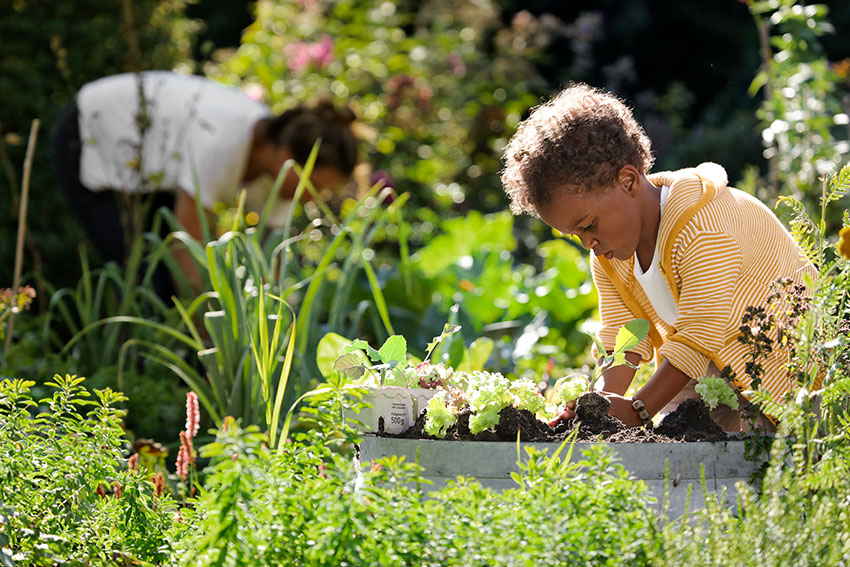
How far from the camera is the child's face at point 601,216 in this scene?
1.83 meters

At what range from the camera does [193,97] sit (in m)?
3.74

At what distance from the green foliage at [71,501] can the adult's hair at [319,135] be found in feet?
6.70

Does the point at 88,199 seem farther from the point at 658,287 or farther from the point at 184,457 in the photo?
Answer: the point at 658,287

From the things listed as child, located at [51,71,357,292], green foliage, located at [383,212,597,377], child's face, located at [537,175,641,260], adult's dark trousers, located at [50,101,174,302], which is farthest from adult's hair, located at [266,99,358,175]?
child's face, located at [537,175,641,260]

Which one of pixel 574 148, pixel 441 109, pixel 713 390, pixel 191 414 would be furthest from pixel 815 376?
pixel 441 109

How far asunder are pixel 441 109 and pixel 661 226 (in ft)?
13.9

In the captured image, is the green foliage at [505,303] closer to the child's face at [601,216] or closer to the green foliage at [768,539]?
the child's face at [601,216]

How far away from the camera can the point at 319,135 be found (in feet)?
11.6

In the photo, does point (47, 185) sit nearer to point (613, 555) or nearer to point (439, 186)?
point (439, 186)

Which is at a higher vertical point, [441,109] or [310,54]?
[310,54]

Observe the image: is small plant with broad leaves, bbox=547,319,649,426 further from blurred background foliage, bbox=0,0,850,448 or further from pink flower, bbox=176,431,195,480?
blurred background foliage, bbox=0,0,850,448

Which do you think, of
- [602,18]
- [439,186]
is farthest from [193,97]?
[602,18]

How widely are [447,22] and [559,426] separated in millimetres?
5412

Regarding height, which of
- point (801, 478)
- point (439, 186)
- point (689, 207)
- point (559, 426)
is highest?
point (689, 207)
